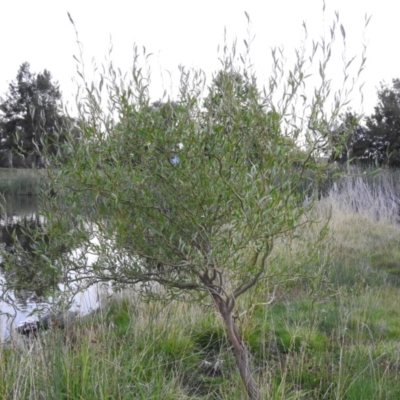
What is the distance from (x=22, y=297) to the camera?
418 cm

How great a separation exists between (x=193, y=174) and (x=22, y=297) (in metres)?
2.16

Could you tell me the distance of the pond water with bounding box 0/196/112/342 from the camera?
3.52 meters

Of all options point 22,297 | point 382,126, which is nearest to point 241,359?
point 22,297

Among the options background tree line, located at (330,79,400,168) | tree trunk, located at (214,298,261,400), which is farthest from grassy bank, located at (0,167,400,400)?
background tree line, located at (330,79,400,168)

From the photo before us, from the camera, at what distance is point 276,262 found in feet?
12.3

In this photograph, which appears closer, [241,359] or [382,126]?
[241,359]

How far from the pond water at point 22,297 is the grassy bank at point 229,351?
0.91ft

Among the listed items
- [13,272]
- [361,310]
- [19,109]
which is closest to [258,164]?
[13,272]

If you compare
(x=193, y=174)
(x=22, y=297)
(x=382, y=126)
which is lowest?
(x=22, y=297)

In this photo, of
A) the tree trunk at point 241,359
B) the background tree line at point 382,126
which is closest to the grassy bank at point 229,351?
the tree trunk at point 241,359

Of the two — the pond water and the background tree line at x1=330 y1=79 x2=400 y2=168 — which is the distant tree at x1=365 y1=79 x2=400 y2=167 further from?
the pond water

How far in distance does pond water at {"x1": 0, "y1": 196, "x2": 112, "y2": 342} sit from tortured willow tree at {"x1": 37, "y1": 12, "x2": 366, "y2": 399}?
60cm

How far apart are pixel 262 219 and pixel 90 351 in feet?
6.69

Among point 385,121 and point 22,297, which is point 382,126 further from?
point 22,297
